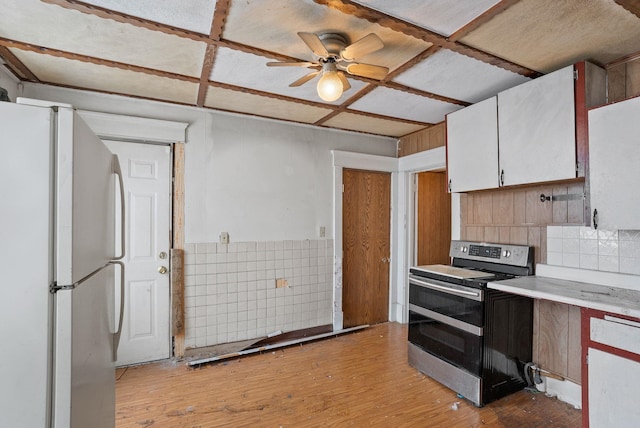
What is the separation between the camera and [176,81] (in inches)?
97.6

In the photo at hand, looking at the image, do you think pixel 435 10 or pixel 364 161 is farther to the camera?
pixel 364 161

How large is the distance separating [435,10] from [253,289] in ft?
9.34

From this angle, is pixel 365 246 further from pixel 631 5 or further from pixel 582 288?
pixel 631 5

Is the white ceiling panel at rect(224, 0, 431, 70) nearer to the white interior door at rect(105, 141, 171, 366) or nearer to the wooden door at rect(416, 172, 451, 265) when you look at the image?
the white interior door at rect(105, 141, 171, 366)

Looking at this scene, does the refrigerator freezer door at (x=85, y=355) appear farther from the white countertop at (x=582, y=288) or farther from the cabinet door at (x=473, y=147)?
the cabinet door at (x=473, y=147)

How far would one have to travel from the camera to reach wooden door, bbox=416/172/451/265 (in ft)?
13.9

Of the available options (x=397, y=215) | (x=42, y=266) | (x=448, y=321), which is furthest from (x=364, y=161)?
(x=42, y=266)

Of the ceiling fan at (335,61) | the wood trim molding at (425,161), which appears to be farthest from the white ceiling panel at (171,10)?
the wood trim molding at (425,161)

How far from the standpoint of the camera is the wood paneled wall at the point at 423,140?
3.51m

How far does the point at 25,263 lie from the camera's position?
0.89 meters

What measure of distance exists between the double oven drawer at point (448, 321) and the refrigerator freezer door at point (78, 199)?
7.73ft

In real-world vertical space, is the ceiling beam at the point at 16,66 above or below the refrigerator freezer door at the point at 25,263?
above

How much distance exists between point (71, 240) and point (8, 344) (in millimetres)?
312

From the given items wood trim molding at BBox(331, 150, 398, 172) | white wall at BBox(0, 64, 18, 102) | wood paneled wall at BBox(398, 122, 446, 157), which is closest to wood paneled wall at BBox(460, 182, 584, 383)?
wood paneled wall at BBox(398, 122, 446, 157)
